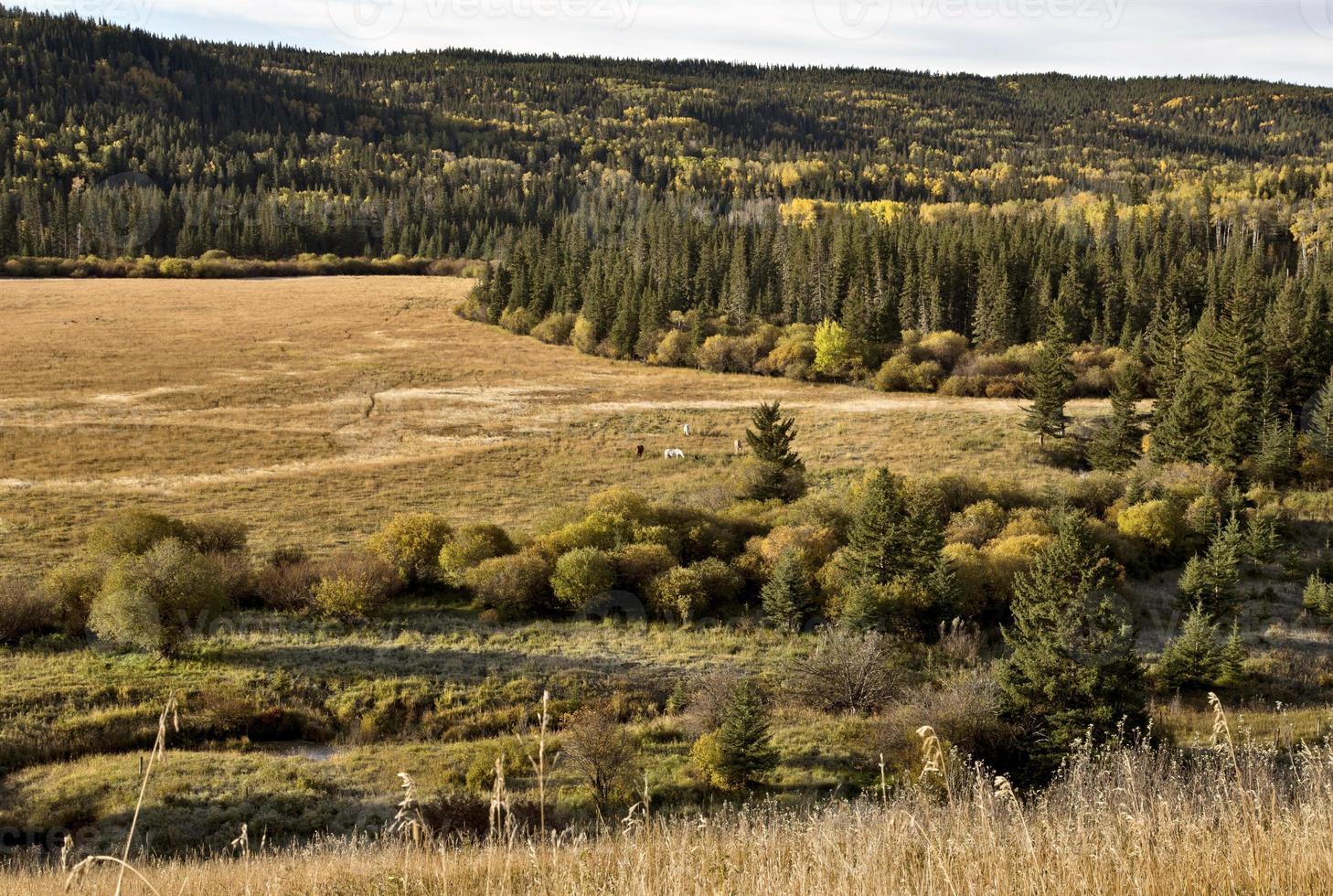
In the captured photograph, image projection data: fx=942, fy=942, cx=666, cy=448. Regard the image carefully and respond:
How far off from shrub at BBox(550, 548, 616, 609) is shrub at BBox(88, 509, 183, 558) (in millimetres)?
14806

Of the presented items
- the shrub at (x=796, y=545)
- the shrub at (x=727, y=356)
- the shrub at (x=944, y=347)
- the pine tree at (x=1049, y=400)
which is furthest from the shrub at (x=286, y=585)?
the shrub at (x=944, y=347)

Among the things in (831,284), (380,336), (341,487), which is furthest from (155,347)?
(831,284)

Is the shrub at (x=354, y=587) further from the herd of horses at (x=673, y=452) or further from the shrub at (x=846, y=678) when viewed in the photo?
the herd of horses at (x=673, y=452)

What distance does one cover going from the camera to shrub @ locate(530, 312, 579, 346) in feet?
372

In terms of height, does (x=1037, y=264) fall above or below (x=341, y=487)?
above

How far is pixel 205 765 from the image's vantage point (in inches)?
918

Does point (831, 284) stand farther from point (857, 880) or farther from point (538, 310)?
point (857, 880)

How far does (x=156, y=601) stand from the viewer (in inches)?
1180

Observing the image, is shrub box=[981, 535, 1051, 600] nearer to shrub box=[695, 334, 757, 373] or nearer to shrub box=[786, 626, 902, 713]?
shrub box=[786, 626, 902, 713]

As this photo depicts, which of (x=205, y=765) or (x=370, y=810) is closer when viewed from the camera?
(x=370, y=810)

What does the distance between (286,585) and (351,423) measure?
40449 millimetres

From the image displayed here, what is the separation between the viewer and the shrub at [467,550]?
124 ft

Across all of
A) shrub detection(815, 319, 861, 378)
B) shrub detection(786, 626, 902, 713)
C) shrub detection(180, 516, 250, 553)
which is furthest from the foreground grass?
shrub detection(815, 319, 861, 378)

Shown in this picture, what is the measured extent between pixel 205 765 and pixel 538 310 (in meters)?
100.0
